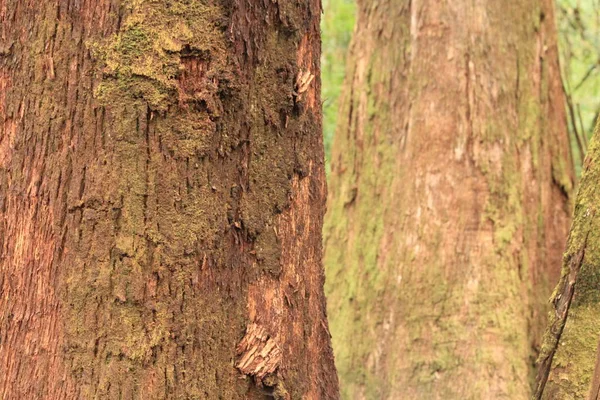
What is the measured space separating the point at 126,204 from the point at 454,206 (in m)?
2.85

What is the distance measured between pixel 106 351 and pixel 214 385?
32 centimetres

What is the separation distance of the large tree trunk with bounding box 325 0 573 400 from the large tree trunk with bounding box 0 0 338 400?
2.40 m

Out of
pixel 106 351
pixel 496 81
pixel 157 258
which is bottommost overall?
pixel 106 351

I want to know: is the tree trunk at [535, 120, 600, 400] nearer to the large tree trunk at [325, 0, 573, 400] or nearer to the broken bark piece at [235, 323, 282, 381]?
the broken bark piece at [235, 323, 282, 381]

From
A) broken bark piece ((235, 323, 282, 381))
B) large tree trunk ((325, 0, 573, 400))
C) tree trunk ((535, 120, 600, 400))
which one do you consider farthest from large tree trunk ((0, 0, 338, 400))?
large tree trunk ((325, 0, 573, 400))

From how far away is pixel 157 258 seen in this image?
2.17m

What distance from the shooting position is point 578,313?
2.82 meters

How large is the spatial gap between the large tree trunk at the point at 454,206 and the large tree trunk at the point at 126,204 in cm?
240

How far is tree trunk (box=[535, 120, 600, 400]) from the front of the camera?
2779 mm

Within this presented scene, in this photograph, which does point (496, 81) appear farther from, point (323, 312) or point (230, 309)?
point (230, 309)

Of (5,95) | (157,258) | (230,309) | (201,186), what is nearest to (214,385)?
(230,309)

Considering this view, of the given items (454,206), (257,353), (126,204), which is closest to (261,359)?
(257,353)

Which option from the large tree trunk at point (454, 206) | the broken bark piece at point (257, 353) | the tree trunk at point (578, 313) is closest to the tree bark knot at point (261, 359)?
the broken bark piece at point (257, 353)

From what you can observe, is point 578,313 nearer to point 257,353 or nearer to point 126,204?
point 257,353
